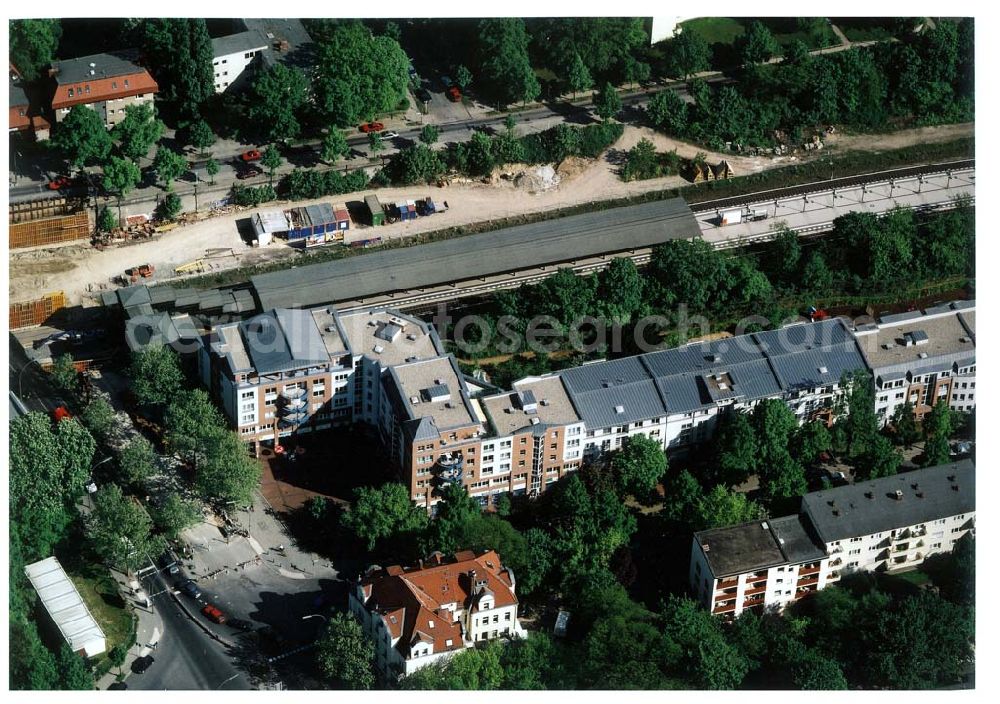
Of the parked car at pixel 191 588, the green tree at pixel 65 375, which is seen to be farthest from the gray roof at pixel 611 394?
the green tree at pixel 65 375

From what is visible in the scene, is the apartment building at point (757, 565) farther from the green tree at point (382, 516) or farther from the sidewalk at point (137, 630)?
the sidewalk at point (137, 630)

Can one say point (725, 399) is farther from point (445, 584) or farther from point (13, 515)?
point (13, 515)

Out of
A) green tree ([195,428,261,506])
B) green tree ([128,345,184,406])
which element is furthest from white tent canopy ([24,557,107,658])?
green tree ([128,345,184,406])

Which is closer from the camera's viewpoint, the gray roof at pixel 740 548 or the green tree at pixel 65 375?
the gray roof at pixel 740 548

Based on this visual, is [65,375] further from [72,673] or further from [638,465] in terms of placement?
[638,465]

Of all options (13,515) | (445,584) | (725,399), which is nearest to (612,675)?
(445,584)

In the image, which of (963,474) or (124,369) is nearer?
(963,474)
